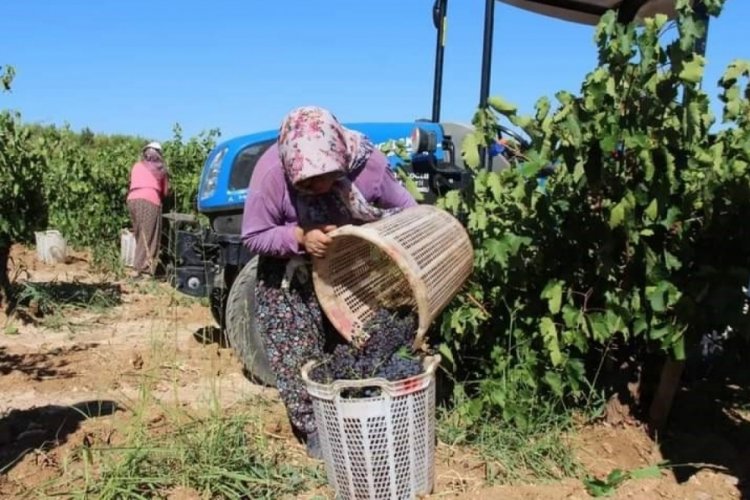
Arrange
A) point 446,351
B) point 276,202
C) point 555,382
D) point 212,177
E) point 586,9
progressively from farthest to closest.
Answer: point 586,9, point 212,177, point 446,351, point 555,382, point 276,202

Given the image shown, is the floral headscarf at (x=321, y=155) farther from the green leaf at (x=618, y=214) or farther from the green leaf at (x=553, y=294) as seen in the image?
the green leaf at (x=618, y=214)

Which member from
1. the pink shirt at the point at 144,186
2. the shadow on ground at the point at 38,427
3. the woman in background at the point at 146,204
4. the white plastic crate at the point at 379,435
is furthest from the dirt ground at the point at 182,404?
the pink shirt at the point at 144,186

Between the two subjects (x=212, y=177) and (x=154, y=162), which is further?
(x=154, y=162)

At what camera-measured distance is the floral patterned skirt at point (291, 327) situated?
129 inches

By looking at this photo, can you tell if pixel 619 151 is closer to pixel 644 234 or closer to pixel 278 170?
pixel 644 234

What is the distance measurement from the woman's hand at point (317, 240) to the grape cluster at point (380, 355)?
353 millimetres

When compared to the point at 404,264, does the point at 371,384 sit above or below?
below

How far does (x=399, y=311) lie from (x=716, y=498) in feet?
4.35

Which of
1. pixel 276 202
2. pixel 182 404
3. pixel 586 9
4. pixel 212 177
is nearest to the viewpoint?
pixel 276 202

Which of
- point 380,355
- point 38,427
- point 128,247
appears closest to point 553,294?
point 380,355

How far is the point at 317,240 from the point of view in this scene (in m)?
2.89

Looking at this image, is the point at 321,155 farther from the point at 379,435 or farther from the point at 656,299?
the point at 656,299

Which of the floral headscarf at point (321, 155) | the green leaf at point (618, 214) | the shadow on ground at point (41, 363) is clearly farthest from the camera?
the shadow on ground at point (41, 363)

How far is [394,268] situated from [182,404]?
54.4 inches
